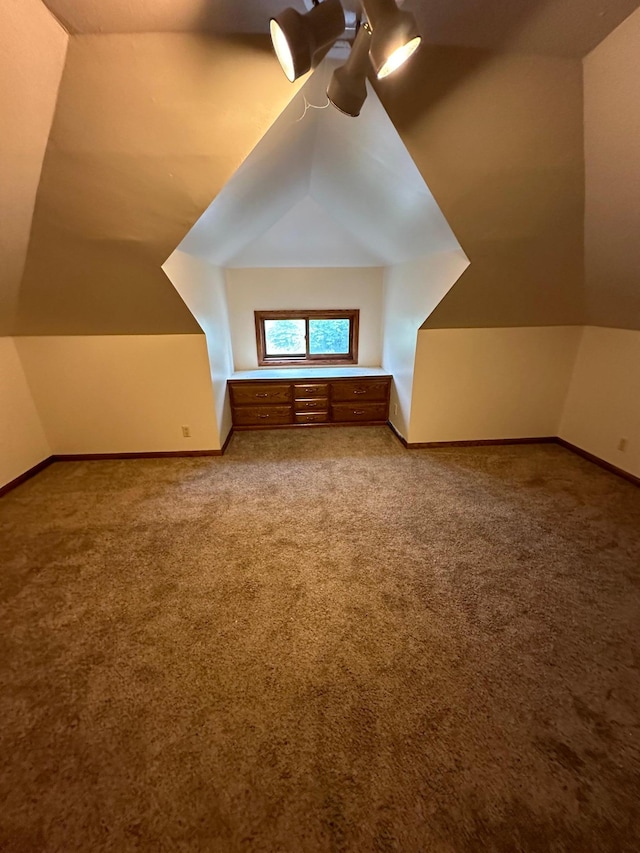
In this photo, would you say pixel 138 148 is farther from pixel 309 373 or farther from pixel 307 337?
pixel 307 337

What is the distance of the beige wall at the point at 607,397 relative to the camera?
9.17 feet

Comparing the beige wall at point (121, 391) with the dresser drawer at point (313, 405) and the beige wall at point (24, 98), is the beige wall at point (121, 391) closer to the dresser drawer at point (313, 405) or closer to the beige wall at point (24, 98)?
the dresser drawer at point (313, 405)

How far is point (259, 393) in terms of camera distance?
377cm

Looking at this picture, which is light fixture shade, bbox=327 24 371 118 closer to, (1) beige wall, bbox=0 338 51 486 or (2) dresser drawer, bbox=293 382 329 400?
(2) dresser drawer, bbox=293 382 329 400

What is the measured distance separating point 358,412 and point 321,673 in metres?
2.81

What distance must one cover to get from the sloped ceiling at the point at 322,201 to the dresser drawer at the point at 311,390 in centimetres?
139

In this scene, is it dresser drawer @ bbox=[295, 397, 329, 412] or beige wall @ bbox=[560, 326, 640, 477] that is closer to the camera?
beige wall @ bbox=[560, 326, 640, 477]

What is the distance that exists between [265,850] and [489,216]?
2.93 m

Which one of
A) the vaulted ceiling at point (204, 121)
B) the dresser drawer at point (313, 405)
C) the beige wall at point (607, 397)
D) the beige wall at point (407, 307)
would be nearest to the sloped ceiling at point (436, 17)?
the vaulted ceiling at point (204, 121)

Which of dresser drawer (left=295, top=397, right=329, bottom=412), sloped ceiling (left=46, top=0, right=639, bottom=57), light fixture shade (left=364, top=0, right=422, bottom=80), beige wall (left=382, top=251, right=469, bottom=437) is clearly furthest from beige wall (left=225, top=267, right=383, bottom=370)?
light fixture shade (left=364, top=0, right=422, bottom=80)

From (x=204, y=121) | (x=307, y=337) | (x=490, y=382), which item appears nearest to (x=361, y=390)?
(x=307, y=337)

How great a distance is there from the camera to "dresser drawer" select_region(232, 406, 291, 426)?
384 centimetres

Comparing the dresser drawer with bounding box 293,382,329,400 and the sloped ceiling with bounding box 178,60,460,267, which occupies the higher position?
the sloped ceiling with bounding box 178,60,460,267

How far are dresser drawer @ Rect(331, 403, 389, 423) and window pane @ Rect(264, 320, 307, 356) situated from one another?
3.11 feet
